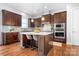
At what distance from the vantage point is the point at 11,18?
93.3 inches

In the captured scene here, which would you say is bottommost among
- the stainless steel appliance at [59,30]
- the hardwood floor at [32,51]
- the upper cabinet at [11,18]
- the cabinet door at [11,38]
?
the hardwood floor at [32,51]

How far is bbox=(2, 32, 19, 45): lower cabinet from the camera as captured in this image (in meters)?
2.34

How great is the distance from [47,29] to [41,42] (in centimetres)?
58

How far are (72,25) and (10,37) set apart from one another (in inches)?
58.0

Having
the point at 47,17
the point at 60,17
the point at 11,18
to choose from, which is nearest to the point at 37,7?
the point at 47,17

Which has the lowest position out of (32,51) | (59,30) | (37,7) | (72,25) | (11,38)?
(32,51)

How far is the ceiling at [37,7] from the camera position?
2035 mm

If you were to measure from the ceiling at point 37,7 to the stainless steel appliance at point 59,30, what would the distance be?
36cm

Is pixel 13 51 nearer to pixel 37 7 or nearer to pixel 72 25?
pixel 37 7

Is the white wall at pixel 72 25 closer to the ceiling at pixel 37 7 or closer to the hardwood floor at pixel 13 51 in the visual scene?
the ceiling at pixel 37 7

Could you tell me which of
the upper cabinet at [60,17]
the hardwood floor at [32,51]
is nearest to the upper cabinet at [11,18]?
the hardwood floor at [32,51]

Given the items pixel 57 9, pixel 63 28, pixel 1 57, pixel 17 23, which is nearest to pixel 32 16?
pixel 17 23

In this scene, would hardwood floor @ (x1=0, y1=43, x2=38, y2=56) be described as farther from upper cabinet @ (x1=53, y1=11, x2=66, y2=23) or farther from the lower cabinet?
upper cabinet @ (x1=53, y1=11, x2=66, y2=23)

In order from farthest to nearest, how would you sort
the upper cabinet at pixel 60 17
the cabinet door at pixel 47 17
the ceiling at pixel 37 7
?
the cabinet door at pixel 47 17
the upper cabinet at pixel 60 17
the ceiling at pixel 37 7
